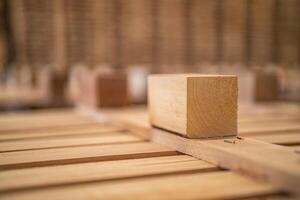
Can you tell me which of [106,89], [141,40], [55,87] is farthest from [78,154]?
[141,40]

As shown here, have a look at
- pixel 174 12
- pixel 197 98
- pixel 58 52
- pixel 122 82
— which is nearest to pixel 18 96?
pixel 58 52

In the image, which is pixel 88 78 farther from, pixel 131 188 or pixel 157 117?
pixel 131 188

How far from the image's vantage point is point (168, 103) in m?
2.16

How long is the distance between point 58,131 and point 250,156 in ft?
5.23

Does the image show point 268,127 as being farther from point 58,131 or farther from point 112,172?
point 112,172

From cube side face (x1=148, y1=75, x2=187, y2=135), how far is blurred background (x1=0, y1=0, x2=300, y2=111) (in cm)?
319

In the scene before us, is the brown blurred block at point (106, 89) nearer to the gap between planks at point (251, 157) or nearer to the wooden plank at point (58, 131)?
the wooden plank at point (58, 131)

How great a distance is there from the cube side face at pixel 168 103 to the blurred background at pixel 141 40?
3.19 metres

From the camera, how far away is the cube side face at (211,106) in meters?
1.93

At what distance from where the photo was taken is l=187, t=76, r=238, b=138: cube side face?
1.93 metres

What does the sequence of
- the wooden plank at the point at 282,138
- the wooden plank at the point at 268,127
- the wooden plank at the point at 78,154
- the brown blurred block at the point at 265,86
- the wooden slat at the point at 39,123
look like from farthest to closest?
the brown blurred block at the point at 265,86 < the wooden slat at the point at 39,123 < the wooden plank at the point at 268,127 < the wooden plank at the point at 282,138 < the wooden plank at the point at 78,154

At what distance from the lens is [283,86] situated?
276 inches

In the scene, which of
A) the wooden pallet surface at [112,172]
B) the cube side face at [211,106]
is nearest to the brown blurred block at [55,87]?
the wooden pallet surface at [112,172]

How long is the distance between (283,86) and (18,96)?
4.30m
